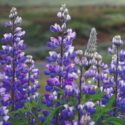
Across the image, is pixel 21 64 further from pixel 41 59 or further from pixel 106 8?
pixel 106 8

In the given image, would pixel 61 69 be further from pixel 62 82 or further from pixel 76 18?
pixel 76 18

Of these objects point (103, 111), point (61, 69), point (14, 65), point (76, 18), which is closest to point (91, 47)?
point (61, 69)

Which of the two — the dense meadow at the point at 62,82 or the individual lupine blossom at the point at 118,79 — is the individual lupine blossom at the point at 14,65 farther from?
the individual lupine blossom at the point at 118,79

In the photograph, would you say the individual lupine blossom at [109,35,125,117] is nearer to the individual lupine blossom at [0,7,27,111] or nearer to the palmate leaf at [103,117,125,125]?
the palmate leaf at [103,117,125,125]

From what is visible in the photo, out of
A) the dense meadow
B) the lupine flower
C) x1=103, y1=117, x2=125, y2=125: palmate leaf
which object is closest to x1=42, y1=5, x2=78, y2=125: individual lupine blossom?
the dense meadow

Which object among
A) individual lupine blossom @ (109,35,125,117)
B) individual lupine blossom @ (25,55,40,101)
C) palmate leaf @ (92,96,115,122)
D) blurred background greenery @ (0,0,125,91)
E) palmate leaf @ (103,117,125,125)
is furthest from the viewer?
blurred background greenery @ (0,0,125,91)

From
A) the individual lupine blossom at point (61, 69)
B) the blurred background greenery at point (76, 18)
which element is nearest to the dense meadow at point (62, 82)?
the individual lupine blossom at point (61, 69)

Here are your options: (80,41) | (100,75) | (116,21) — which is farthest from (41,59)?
(100,75)
